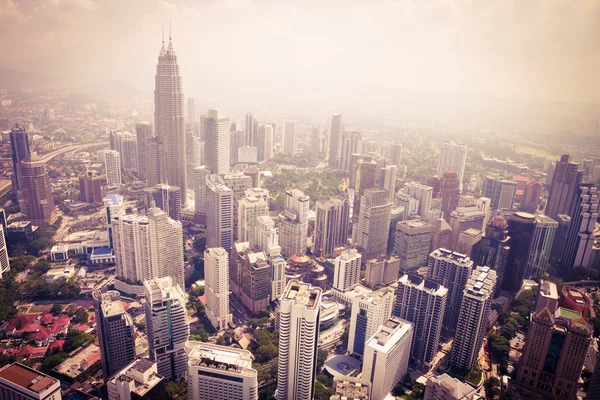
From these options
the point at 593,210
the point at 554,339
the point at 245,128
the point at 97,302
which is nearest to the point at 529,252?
the point at 593,210

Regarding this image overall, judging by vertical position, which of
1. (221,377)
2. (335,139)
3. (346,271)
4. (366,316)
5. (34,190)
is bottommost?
(346,271)

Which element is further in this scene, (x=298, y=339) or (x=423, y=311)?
(x=423, y=311)

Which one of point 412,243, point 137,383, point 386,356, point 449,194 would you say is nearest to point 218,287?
point 137,383

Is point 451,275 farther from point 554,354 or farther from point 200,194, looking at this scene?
point 200,194

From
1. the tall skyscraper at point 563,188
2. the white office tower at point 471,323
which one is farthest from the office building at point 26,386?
the tall skyscraper at point 563,188

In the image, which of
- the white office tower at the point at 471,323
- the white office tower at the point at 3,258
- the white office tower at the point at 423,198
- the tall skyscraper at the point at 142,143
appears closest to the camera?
the white office tower at the point at 471,323

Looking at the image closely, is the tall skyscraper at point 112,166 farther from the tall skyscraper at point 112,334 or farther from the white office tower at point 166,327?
the white office tower at point 166,327
